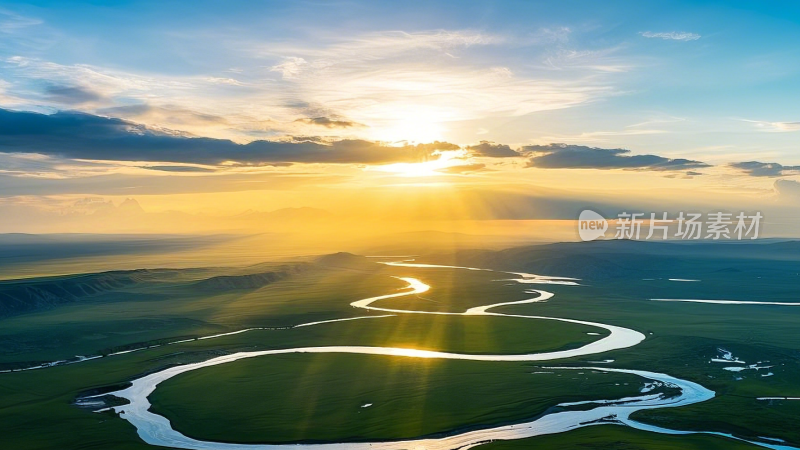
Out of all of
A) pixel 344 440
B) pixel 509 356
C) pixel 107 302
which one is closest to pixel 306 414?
pixel 344 440

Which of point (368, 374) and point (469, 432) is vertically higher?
point (469, 432)

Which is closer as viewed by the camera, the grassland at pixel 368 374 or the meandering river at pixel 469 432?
the meandering river at pixel 469 432

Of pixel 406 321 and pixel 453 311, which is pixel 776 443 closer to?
pixel 406 321

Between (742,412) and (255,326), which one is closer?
(742,412)

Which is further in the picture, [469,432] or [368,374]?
[368,374]

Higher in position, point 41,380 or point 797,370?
point 797,370

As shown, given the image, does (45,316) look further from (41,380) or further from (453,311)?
(453,311)

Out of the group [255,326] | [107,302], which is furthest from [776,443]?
[107,302]

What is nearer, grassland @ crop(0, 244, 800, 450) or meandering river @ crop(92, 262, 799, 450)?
meandering river @ crop(92, 262, 799, 450)

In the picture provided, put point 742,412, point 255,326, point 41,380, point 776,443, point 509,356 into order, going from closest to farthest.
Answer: point 776,443 → point 742,412 → point 41,380 → point 509,356 → point 255,326

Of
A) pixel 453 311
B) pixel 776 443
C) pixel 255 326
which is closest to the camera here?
pixel 776 443
